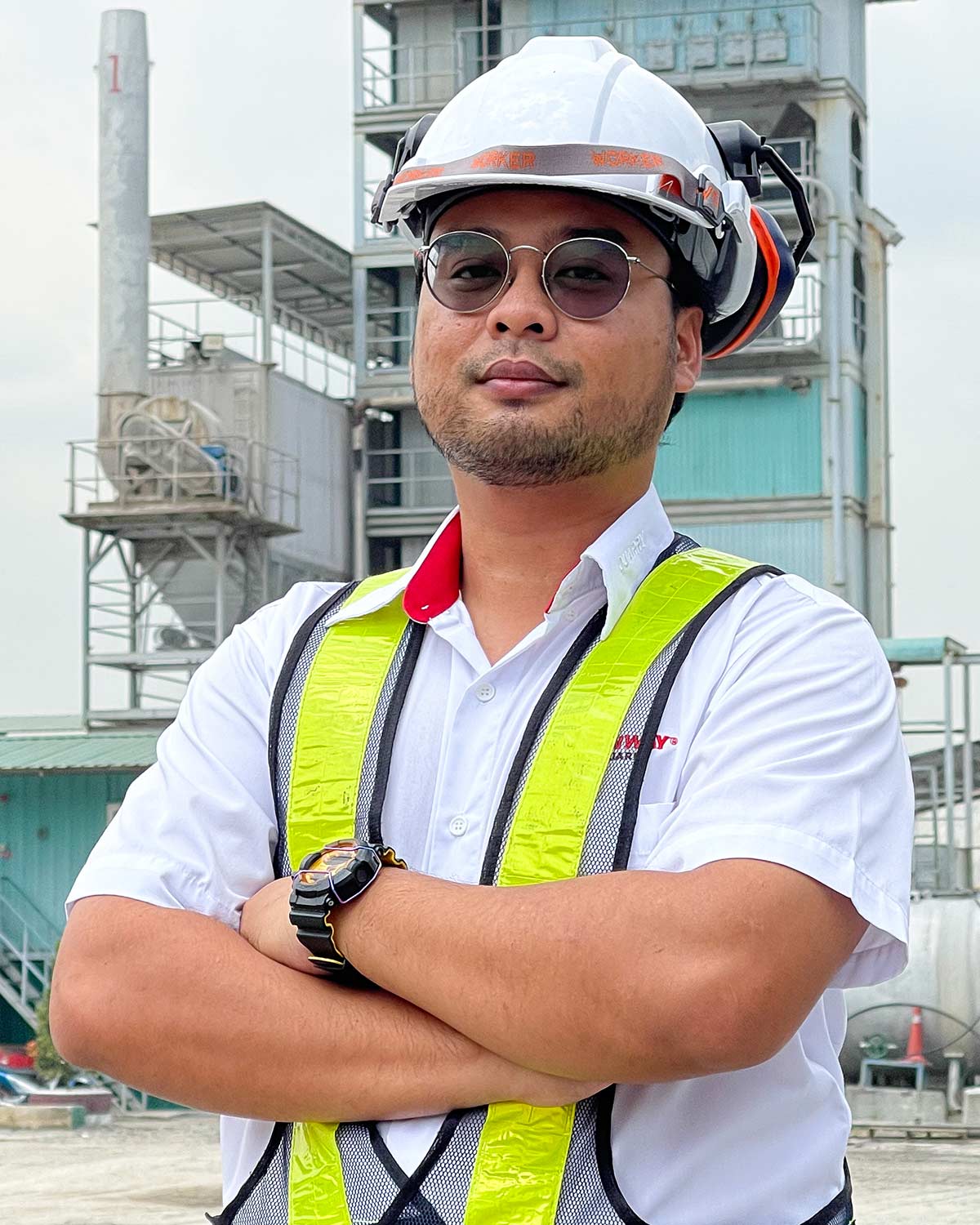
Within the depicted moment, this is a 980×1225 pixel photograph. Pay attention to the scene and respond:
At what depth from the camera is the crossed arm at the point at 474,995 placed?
2.27m

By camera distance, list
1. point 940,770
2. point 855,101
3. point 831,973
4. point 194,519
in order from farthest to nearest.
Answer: point 855,101 → point 194,519 → point 940,770 → point 831,973

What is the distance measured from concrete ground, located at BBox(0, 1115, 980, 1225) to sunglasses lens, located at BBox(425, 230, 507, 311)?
1299cm

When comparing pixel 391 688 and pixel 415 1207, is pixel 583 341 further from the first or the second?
pixel 415 1207

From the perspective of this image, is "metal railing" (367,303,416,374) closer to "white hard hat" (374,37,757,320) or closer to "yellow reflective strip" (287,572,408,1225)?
"white hard hat" (374,37,757,320)

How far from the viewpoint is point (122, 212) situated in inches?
1329

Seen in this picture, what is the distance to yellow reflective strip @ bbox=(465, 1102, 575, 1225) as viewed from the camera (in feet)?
7.54

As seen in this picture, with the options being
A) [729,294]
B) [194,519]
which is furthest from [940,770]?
[729,294]

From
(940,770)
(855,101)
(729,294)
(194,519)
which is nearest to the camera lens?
(729,294)

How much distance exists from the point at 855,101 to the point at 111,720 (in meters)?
17.7

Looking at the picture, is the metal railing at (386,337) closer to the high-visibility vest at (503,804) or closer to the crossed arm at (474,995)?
the high-visibility vest at (503,804)

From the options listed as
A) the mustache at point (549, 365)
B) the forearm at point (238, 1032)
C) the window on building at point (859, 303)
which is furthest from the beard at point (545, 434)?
the window on building at point (859, 303)

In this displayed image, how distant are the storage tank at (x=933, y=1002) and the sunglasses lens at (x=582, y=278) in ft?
59.1

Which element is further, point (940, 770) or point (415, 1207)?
point (940, 770)

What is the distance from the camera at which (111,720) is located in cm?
3372
